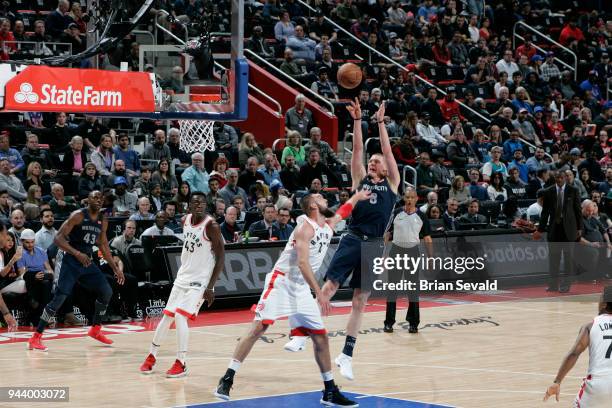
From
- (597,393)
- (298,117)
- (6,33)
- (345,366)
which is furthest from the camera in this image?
(298,117)

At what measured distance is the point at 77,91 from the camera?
43.3 feet

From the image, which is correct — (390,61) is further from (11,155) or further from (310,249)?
(310,249)

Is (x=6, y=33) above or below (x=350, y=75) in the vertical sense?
above

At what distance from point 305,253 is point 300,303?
1.74ft

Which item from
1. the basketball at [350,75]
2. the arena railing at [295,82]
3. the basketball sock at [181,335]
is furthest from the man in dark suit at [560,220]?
the basketball sock at [181,335]

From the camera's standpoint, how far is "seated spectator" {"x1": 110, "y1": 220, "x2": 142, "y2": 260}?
17453 mm

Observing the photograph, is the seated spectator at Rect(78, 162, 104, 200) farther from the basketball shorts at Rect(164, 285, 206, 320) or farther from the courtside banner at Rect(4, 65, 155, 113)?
the basketball shorts at Rect(164, 285, 206, 320)

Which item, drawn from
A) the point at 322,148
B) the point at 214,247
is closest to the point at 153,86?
the point at 214,247

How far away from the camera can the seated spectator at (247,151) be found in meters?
22.2

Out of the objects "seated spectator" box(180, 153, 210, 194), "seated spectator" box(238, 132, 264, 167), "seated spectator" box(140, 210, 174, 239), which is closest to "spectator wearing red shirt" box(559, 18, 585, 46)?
"seated spectator" box(238, 132, 264, 167)

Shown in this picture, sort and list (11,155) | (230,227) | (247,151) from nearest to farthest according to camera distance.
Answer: (230,227)
(11,155)
(247,151)

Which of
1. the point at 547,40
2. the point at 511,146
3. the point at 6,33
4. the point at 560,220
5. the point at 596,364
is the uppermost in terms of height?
the point at 547,40

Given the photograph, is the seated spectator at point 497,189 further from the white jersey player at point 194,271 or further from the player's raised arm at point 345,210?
the player's raised arm at point 345,210

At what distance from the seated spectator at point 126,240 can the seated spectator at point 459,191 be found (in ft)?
24.1
